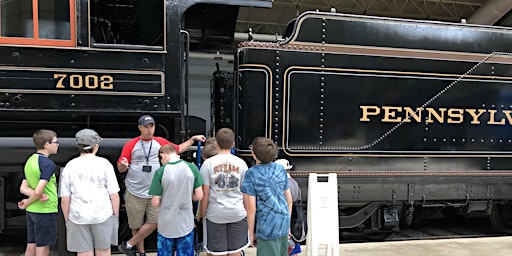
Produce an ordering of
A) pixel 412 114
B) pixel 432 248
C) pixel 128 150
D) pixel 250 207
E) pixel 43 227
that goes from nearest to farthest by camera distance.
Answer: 1. pixel 250 207
2. pixel 43 227
3. pixel 128 150
4. pixel 432 248
5. pixel 412 114

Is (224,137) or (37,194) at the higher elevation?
(224,137)

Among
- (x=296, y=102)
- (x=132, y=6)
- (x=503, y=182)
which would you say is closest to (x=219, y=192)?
(x=296, y=102)

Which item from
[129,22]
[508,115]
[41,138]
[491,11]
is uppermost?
[491,11]

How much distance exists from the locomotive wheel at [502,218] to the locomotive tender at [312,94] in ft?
1.49

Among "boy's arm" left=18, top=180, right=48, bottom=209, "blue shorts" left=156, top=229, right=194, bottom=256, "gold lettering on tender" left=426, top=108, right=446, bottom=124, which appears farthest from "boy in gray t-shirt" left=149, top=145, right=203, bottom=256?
"gold lettering on tender" left=426, top=108, right=446, bottom=124

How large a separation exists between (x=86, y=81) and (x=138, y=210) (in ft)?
4.27

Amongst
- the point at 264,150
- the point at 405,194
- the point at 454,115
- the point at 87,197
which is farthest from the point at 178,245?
the point at 454,115

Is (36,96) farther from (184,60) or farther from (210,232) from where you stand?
(210,232)

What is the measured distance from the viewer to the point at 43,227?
353 cm

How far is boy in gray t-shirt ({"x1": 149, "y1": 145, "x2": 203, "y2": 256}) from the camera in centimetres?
330

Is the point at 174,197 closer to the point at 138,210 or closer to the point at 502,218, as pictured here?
the point at 138,210

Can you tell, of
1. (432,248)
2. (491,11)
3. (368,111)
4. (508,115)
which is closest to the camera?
(432,248)

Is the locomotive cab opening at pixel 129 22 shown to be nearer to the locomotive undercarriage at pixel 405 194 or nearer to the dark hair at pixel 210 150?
the dark hair at pixel 210 150

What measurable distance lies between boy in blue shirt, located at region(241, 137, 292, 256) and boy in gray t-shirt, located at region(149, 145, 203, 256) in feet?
1.49
